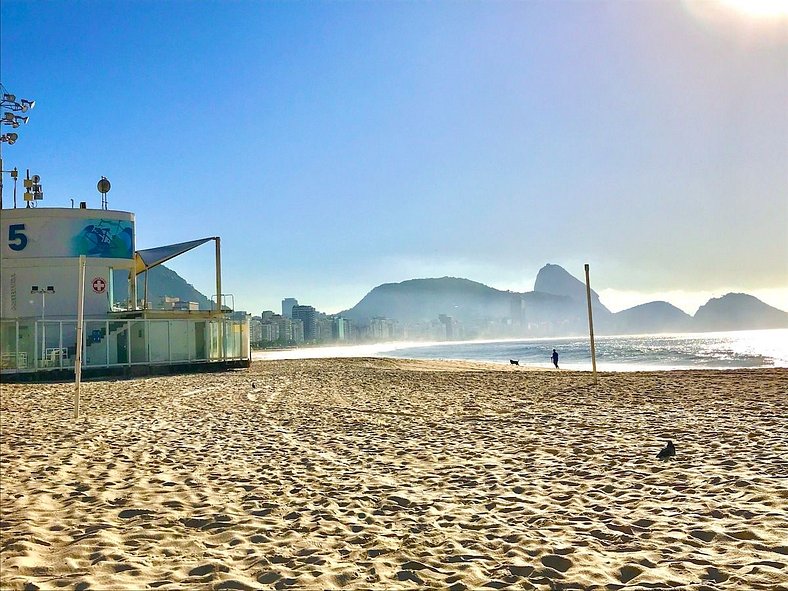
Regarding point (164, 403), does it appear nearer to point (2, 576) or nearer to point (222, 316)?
point (2, 576)

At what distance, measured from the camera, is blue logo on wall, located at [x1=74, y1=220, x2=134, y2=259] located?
1141 inches

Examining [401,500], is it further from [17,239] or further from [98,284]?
[17,239]

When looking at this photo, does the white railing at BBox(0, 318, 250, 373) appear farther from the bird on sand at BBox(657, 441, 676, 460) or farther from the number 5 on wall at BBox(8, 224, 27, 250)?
the bird on sand at BBox(657, 441, 676, 460)

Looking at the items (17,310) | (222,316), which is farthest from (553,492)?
(17,310)

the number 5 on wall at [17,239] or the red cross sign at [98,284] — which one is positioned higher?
the number 5 on wall at [17,239]

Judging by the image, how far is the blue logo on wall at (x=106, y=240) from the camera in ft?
95.1

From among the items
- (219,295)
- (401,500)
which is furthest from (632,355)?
(401,500)

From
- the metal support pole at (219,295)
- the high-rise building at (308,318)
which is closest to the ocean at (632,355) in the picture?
the metal support pole at (219,295)

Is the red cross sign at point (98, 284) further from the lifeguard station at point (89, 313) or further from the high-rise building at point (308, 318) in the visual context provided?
the high-rise building at point (308, 318)

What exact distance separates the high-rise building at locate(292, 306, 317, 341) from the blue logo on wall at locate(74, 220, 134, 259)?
14307 centimetres

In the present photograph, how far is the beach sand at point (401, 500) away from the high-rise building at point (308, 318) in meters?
165

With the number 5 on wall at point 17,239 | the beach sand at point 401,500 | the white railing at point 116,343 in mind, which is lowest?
the beach sand at point 401,500

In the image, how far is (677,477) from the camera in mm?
5863

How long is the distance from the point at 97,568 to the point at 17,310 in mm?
30041
